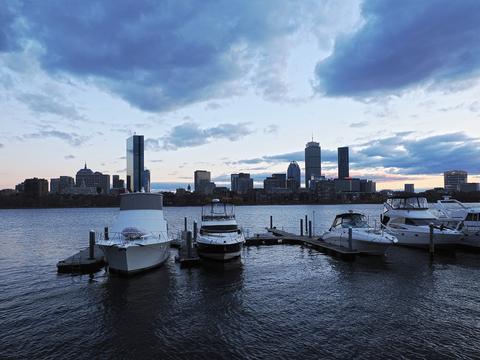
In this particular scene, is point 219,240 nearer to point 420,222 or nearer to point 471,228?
point 420,222

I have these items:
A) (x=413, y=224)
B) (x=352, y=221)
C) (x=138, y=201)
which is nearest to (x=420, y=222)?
(x=413, y=224)

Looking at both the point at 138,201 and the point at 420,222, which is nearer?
the point at 138,201

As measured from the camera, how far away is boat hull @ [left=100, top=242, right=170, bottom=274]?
78.4 feet

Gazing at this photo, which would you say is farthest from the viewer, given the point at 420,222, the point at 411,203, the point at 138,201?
the point at 411,203

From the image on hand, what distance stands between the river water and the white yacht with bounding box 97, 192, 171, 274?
3.49 ft

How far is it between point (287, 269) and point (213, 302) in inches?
378

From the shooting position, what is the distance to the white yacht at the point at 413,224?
33156mm

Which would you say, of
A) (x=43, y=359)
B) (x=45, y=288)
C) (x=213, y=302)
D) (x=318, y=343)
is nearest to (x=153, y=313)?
(x=213, y=302)

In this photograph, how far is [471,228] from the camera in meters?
35.3

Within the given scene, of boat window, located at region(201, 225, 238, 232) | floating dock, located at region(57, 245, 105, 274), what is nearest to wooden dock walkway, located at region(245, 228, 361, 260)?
boat window, located at region(201, 225, 238, 232)

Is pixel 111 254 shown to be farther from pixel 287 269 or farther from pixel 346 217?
pixel 346 217

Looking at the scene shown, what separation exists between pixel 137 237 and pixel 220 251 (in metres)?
6.76

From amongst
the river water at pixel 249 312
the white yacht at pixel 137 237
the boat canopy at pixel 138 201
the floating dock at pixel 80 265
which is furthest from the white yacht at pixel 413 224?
the floating dock at pixel 80 265

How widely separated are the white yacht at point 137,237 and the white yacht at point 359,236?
16746 millimetres
